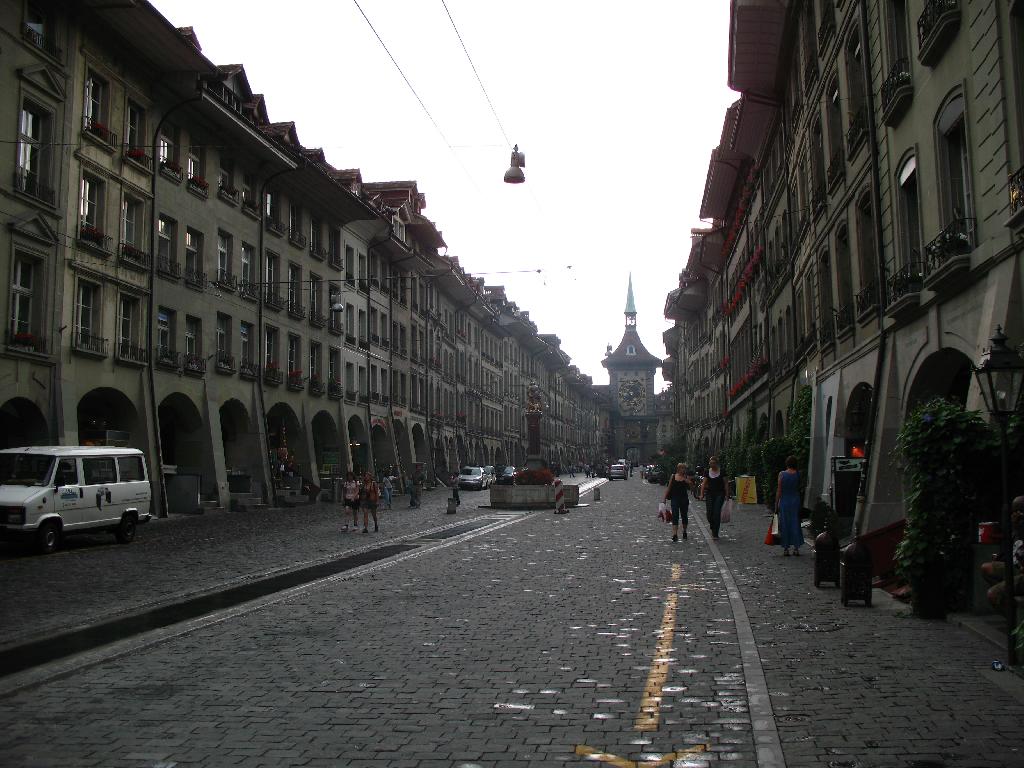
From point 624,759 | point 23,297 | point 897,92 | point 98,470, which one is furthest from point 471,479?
point 624,759

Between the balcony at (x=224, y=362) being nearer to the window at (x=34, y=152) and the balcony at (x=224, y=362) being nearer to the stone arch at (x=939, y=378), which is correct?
the window at (x=34, y=152)

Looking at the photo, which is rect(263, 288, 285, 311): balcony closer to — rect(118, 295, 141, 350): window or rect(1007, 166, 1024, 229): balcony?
rect(118, 295, 141, 350): window

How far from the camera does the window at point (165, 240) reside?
31.6 meters

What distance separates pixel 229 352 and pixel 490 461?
164 ft

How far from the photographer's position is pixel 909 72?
1617 centimetres

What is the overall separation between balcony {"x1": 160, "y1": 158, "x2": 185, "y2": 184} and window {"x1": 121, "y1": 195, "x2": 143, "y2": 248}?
1.70 m

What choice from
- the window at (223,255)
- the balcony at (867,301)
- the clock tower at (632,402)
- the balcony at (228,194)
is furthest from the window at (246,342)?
the clock tower at (632,402)

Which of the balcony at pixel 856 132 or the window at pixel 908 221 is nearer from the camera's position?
the window at pixel 908 221

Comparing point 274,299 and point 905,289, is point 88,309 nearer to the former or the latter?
point 274,299

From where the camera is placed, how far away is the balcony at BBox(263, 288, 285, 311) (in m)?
39.1

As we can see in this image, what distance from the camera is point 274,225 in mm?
39812

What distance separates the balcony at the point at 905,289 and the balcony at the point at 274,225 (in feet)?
89.9

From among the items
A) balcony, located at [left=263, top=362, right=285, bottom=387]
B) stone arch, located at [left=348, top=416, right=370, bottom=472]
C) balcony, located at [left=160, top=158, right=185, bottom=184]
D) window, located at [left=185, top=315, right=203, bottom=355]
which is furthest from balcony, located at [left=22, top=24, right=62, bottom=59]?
stone arch, located at [left=348, top=416, right=370, bottom=472]

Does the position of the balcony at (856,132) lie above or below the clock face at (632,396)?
below
